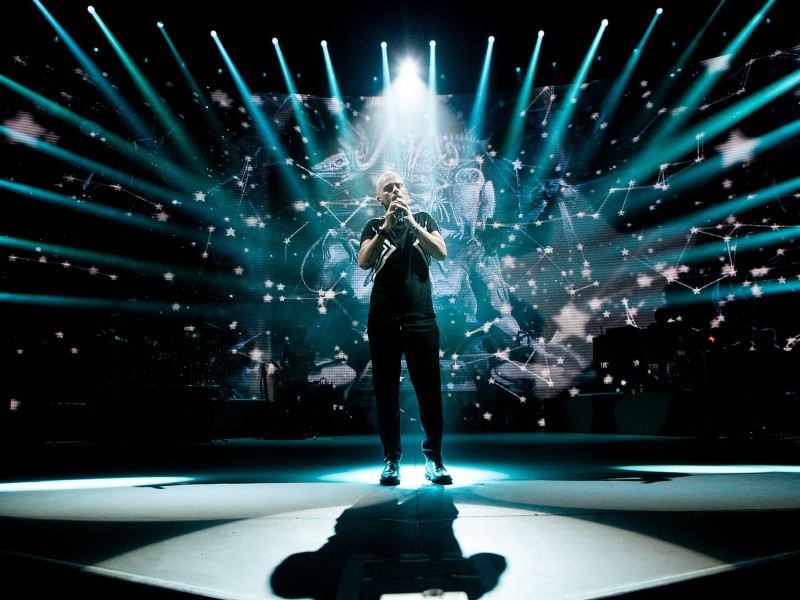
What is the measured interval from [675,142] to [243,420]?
7.43 m

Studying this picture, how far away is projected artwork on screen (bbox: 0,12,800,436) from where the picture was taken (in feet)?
22.6

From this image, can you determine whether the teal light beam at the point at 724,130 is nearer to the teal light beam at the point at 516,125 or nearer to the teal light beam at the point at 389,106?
the teal light beam at the point at 516,125

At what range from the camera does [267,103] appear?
8.04 m

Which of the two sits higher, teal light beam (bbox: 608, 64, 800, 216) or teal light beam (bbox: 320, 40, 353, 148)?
teal light beam (bbox: 320, 40, 353, 148)

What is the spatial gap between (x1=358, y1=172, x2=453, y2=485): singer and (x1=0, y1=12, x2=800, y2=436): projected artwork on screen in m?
4.97

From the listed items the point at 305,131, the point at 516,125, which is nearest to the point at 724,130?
the point at 516,125

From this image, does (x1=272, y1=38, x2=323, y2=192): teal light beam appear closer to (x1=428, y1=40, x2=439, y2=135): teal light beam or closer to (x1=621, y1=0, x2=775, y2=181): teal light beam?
(x1=428, y1=40, x2=439, y2=135): teal light beam

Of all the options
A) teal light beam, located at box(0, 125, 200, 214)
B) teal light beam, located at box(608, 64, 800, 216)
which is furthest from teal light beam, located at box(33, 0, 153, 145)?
teal light beam, located at box(608, 64, 800, 216)

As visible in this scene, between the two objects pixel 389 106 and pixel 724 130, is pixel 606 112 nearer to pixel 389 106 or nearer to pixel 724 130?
pixel 724 130

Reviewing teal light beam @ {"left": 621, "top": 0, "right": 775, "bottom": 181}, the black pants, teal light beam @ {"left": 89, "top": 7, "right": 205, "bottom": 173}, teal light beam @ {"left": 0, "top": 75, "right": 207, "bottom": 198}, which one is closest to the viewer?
the black pants

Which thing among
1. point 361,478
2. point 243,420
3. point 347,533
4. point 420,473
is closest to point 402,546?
point 347,533

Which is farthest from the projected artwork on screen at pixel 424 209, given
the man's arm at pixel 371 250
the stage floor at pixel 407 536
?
the stage floor at pixel 407 536

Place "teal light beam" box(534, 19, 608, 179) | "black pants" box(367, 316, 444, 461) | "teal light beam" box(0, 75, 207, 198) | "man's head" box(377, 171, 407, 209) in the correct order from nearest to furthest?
"black pants" box(367, 316, 444, 461) → "man's head" box(377, 171, 407, 209) → "teal light beam" box(0, 75, 207, 198) → "teal light beam" box(534, 19, 608, 179)

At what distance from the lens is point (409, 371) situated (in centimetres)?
216
